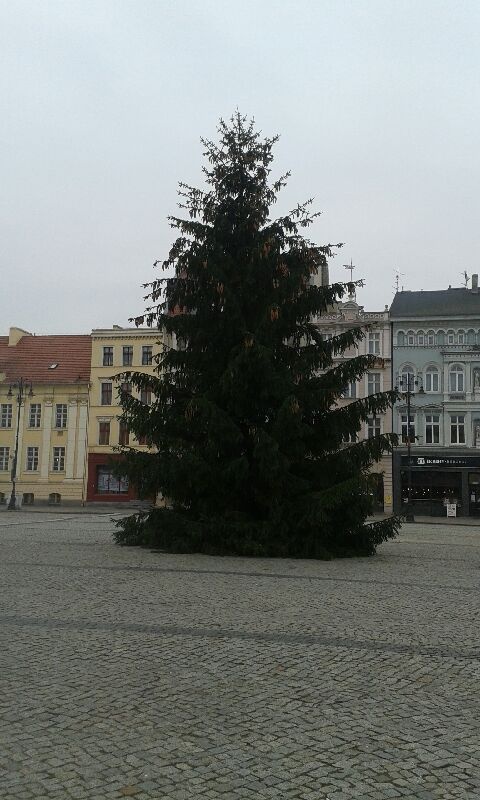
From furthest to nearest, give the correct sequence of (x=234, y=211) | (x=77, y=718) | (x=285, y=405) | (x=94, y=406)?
(x=94, y=406) < (x=234, y=211) < (x=285, y=405) < (x=77, y=718)

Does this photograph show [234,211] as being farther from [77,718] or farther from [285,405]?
[77,718]

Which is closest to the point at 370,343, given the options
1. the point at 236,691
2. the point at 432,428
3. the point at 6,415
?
the point at 432,428

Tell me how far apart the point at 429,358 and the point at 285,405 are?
38.7 meters

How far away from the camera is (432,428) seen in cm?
5212

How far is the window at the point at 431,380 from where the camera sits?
52688mm

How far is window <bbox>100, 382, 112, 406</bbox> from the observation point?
57.1 m

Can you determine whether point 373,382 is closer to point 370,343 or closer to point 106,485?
point 370,343

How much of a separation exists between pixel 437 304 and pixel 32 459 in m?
33.2

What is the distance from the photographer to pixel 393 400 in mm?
18047

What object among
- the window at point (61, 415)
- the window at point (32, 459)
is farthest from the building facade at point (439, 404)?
the window at point (32, 459)

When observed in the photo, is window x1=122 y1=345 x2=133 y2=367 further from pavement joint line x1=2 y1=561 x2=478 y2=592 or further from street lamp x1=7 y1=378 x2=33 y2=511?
pavement joint line x1=2 y1=561 x2=478 y2=592

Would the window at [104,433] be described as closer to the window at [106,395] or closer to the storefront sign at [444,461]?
the window at [106,395]

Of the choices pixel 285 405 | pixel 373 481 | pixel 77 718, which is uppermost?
pixel 285 405

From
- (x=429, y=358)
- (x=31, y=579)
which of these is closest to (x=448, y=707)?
(x=31, y=579)
